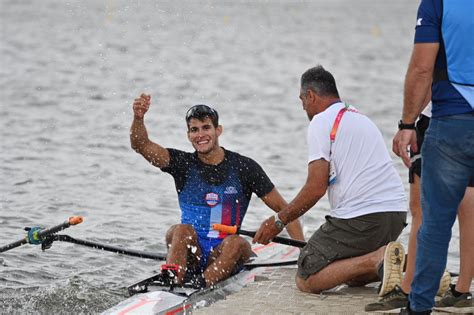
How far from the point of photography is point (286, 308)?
7.54m

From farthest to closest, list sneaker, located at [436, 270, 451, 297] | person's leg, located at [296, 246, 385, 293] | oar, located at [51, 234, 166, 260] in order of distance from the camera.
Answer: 1. oar, located at [51, 234, 166, 260]
2. person's leg, located at [296, 246, 385, 293]
3. sneaker, located at [436, 270, 451, 297]

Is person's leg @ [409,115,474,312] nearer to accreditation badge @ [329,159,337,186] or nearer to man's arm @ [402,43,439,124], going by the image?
man's arm @ [402,43,439,124]

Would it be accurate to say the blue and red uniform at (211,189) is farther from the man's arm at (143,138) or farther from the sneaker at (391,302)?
the sneaker at (391,302)

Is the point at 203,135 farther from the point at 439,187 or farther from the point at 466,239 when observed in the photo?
the point at 439,187

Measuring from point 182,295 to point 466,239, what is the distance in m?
2.16

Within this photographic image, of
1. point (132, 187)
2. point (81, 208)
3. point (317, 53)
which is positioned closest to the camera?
point (81, 208)

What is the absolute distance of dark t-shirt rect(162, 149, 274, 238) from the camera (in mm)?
8844

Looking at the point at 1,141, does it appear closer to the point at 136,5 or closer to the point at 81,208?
the point at 81,208

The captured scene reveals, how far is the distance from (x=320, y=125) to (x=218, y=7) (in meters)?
91.8

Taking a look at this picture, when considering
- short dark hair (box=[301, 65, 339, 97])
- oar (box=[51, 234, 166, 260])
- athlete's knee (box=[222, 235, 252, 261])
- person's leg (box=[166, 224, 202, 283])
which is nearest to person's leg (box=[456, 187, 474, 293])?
short dark hair (box=[301, 65, 339, 97])

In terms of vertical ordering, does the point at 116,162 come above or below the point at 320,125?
below

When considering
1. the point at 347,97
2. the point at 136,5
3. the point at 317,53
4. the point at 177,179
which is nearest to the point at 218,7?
the point at 136,5

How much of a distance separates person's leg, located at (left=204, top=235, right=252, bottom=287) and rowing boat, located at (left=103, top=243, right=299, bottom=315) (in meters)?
0.09

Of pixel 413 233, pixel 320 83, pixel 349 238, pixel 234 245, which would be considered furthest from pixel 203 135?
pixel 413 233
